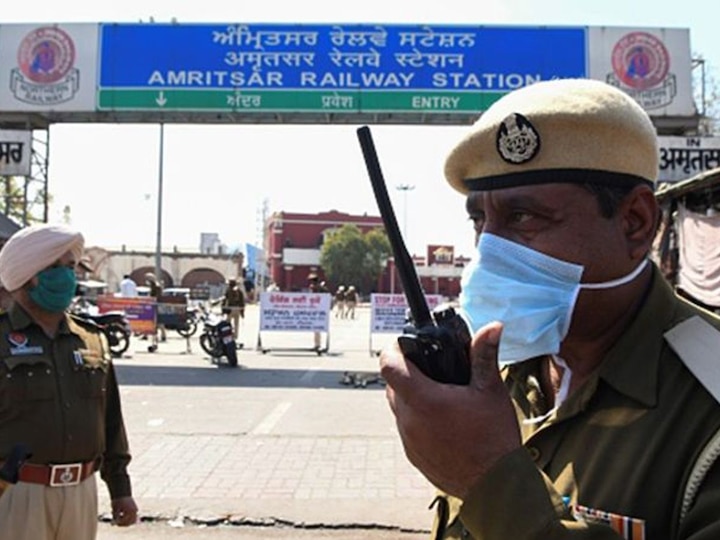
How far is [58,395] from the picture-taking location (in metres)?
2.95

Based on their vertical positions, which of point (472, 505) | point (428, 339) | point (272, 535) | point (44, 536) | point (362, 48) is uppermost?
point (362, 48)

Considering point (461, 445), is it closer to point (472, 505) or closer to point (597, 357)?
point (472, 505)

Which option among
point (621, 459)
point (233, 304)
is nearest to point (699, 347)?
point (621, 459)

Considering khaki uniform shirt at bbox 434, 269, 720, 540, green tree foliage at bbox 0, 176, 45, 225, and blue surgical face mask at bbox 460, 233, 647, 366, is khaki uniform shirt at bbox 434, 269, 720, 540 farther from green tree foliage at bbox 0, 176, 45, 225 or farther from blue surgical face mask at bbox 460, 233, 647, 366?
green tree foliage at bbox 0, 176, 45, 225

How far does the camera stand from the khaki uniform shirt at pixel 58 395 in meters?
2.86

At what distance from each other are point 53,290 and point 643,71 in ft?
43.6

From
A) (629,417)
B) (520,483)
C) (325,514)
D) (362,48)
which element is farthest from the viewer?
(362,48)

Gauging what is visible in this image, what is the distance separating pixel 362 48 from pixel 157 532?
10569 millimetres

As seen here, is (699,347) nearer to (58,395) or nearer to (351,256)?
(58,395)

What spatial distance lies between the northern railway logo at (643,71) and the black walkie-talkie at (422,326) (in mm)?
13838

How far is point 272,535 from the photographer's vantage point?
15.9 ft

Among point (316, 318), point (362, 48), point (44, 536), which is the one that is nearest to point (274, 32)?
point (362, 48)

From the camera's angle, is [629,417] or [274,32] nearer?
[629,417]

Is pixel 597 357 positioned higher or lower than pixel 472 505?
higher
